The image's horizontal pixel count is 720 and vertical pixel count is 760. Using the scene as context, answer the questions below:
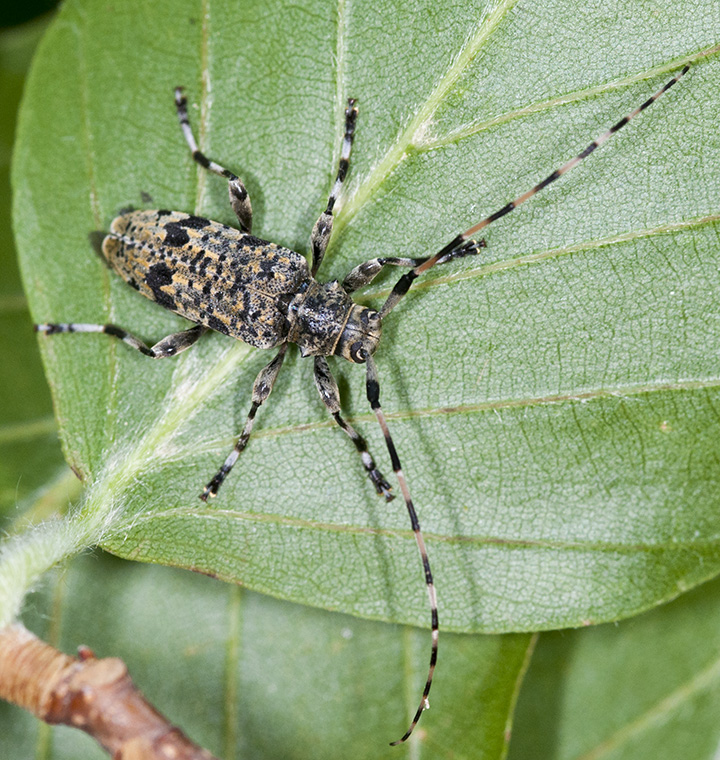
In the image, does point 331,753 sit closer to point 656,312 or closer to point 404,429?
point 404,429

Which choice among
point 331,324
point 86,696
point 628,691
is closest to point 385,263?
point 331,324

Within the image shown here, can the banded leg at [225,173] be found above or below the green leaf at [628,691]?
above

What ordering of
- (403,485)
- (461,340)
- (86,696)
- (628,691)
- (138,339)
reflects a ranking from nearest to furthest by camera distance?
1. (86,696)
2. (403,485)
3. (461,340)
4. (138,339)
5. (628,691)

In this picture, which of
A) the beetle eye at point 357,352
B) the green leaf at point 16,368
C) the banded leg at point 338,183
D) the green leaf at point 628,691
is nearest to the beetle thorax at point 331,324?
the beetle eye at point 357,352

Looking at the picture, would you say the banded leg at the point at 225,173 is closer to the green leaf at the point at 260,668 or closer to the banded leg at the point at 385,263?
the banded leg at the point at 385,263

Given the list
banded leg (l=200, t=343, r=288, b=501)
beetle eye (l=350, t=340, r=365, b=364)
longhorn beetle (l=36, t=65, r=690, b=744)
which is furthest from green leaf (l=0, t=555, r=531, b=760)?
beetle eye (l=350, t=340, r=365, b=364)

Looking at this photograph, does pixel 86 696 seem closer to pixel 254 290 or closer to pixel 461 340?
pixel 254 290

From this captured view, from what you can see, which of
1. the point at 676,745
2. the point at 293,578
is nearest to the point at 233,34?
the point at 293,578
